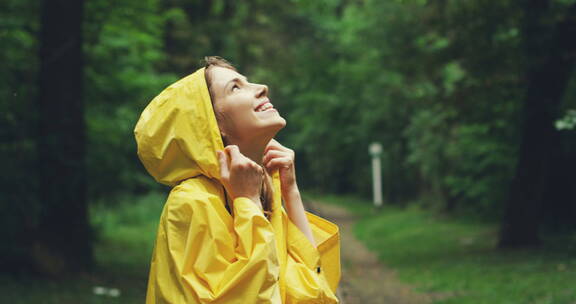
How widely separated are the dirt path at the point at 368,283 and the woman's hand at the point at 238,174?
6.58 metres

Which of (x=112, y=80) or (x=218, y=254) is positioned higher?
(x=112, y=80)

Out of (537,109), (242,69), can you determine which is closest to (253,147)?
(537,109)

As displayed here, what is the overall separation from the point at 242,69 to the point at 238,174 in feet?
70.3

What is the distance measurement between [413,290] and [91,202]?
282 inches

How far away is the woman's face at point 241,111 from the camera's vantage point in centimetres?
265

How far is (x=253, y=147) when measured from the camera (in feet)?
8.95

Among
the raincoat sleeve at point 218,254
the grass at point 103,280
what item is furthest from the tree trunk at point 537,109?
the raincoat sleeve at point 218,254

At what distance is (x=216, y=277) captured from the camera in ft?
7.89

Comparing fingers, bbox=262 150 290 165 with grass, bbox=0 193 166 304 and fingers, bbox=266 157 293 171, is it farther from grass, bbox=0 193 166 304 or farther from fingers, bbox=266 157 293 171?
grass, bbox=0 193 166 304

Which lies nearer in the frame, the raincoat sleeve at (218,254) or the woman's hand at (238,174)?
the raincoat sleeve at (218,254)

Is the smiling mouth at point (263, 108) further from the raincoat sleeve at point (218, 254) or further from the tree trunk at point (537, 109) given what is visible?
the tree trunk at point (537, 109)

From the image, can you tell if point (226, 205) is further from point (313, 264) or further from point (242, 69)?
point (242, 69)

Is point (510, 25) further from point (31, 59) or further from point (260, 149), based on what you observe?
point (260, 149)

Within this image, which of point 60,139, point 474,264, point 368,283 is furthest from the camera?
point 368,283
